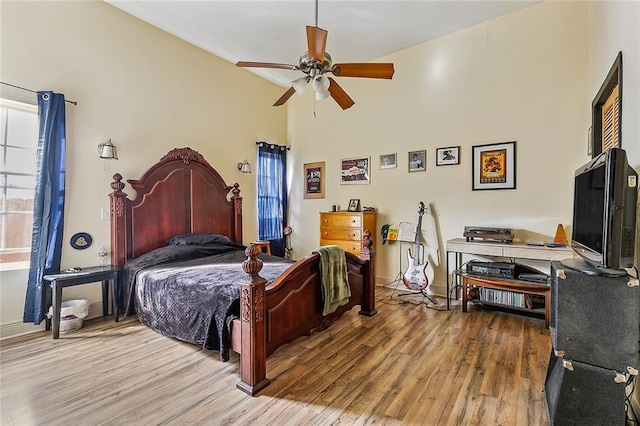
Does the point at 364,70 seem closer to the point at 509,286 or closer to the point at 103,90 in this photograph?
the point at 509,286

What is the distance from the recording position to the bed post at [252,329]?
2.00m

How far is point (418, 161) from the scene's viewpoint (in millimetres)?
4320

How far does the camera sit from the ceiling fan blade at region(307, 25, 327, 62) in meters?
2.28

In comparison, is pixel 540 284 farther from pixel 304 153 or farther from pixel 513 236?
pixel 304 153

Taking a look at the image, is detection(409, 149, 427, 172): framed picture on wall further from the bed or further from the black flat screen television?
the black flat screen television

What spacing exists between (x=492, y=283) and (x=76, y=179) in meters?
4.68

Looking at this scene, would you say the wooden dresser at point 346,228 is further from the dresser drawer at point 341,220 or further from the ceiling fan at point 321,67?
the ceiling fan at point 321,67

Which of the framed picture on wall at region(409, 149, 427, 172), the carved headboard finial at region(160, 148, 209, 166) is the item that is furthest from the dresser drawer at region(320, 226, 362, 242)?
the carved headboard finial at region(160, 148, 209, 166)

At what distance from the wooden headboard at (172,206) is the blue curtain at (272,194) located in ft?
1.86

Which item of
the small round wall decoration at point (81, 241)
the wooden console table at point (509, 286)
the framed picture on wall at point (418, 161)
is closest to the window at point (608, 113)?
the wooden console table at point (509, 286)

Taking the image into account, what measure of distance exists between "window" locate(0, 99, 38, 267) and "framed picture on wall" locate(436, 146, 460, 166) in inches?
182

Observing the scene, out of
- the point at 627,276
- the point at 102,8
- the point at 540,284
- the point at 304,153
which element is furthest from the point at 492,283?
the point at 102,8

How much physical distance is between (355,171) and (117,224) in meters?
3.37

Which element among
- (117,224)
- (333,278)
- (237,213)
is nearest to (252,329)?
(333,278)
